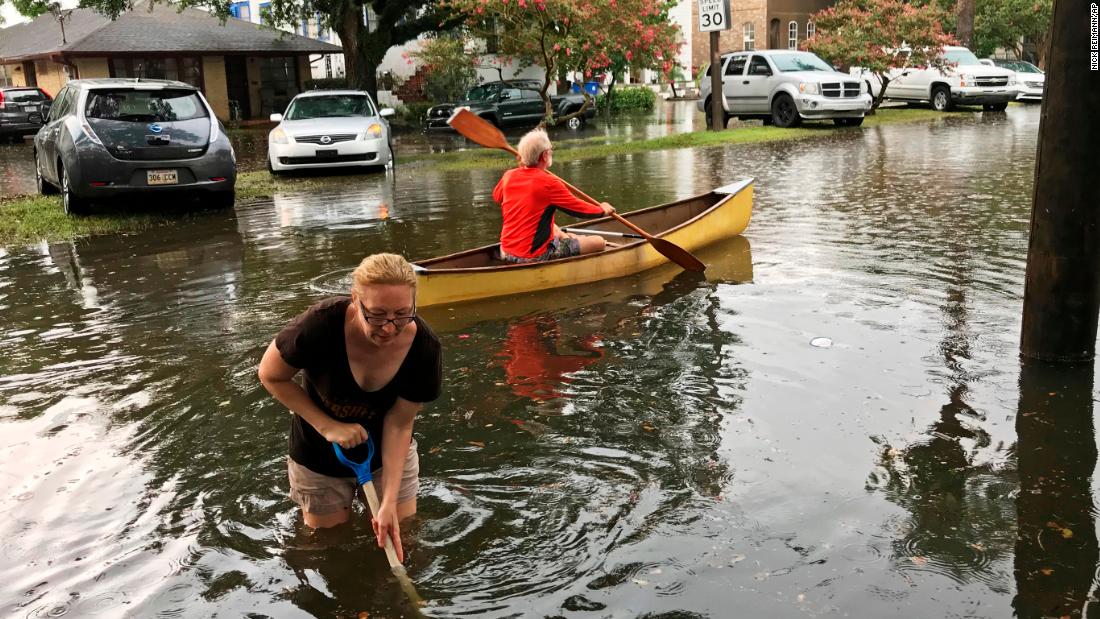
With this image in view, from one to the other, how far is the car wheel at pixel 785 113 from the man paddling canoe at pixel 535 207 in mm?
18092

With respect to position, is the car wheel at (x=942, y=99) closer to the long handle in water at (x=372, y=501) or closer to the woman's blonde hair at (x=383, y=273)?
the long handle in water at (x=372, y=501)

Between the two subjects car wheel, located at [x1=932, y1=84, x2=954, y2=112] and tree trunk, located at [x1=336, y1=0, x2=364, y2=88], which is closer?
tree trunk, located at [x1=336, y1=0, x2=364, y2=88]

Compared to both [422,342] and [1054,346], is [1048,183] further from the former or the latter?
[422,342]

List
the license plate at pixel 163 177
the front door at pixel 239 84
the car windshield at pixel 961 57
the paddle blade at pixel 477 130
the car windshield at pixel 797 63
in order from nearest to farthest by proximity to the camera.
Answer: the paddle blade at pixel 477 130 → the license plate at pixel 163 177 → the car windshield at pixel 797 63 → the car windshield at pixel 961 57 → the front door at pixel 239 84

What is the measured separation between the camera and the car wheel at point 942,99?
3064 cm

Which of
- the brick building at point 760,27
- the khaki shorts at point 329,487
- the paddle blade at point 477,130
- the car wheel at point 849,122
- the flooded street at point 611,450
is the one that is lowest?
the flooded street at point 611,450

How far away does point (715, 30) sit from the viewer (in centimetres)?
2356

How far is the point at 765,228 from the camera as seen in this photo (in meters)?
11.6

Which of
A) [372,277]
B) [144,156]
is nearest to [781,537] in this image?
[372,277]

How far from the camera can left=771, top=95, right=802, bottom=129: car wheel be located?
2572cm

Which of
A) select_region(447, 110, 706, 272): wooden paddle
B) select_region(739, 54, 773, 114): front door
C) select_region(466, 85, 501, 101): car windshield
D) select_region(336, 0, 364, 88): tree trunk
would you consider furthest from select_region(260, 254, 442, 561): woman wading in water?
select_region(466, 85, 501, 101): car windshield

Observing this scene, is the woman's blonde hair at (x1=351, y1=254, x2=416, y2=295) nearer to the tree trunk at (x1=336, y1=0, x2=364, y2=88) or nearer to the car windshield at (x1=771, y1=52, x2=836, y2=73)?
the car windshield at (x1=771, y1=52, x2=836, y2=73)

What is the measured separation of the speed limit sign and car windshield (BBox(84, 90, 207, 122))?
13.4 m

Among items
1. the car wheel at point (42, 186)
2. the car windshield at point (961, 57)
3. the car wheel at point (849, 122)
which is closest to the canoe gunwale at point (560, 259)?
the car wheel at point (42, 186)
